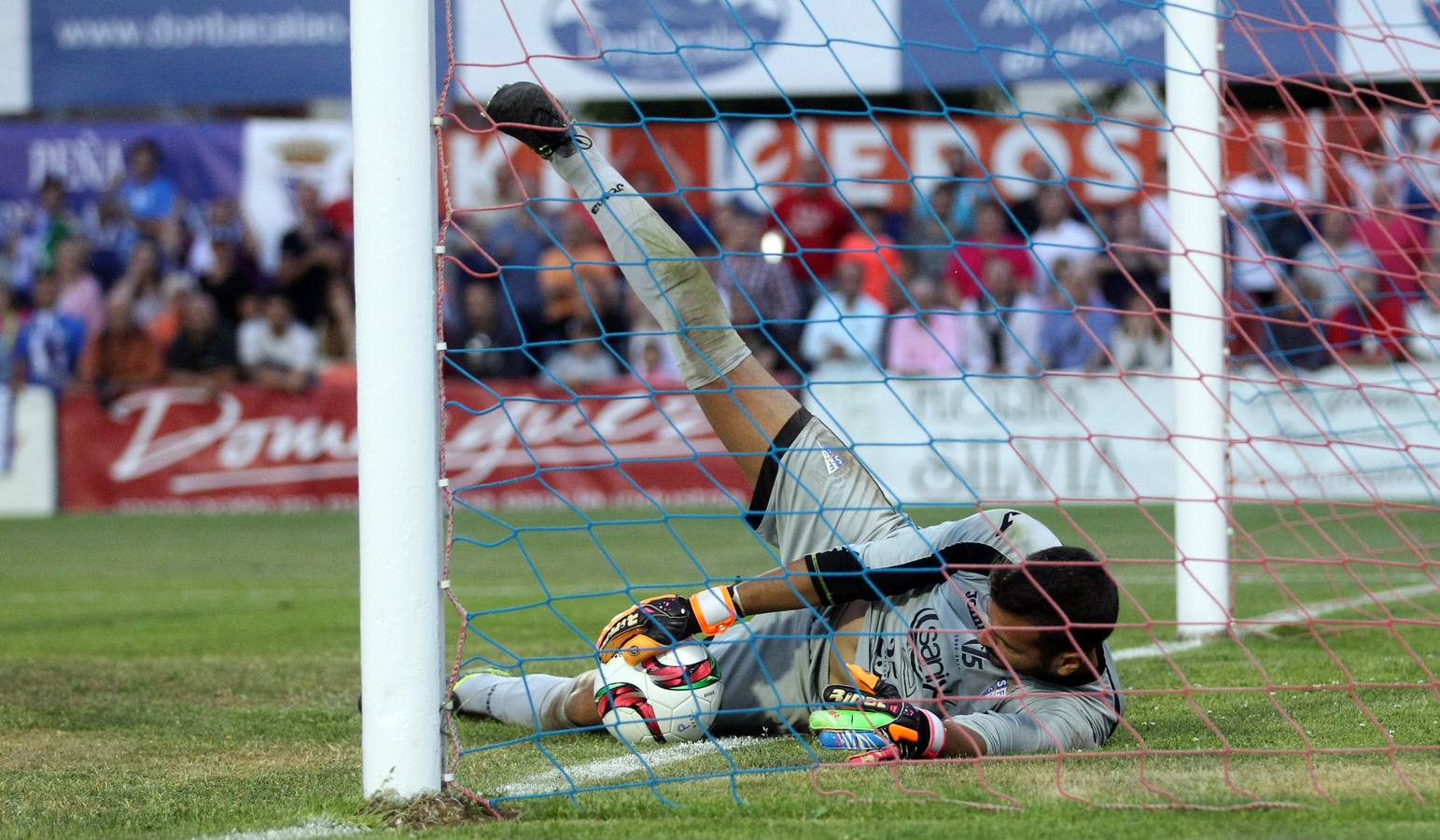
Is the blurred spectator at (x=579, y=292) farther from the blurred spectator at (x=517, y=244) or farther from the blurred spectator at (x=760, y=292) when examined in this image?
the blurred spectator at (x=760, y=292)

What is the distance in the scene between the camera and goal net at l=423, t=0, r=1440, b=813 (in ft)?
14.3

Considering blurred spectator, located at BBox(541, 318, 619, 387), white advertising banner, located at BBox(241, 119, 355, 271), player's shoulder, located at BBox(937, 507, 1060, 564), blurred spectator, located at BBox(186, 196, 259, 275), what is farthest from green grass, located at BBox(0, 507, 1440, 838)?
white advertising banner, located at BBox(241, 119, 355, 271)

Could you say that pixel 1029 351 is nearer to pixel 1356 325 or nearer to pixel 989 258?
pixel 1356 325

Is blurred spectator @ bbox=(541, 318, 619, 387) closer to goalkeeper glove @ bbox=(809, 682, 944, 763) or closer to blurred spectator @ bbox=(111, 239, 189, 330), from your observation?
blurred spectator @ bbox=(111, 239, 189, 330)

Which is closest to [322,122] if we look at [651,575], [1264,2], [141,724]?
[651,575]

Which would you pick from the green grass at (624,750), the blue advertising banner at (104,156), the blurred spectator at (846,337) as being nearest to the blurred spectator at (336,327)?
the blue advertising banner at (104,156)

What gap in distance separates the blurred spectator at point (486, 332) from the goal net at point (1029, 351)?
40mm

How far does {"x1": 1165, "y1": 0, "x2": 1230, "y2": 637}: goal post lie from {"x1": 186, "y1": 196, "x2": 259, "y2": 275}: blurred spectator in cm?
1146

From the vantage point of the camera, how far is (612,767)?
13.5 feet

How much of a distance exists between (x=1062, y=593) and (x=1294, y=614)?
3.32 m

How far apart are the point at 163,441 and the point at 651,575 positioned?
23.2 feet

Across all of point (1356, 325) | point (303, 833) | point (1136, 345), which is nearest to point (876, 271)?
point (1136, 345)

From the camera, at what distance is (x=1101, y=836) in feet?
10.4

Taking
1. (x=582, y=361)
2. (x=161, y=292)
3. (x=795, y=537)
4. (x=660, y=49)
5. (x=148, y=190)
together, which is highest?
(x=660, y=49)
